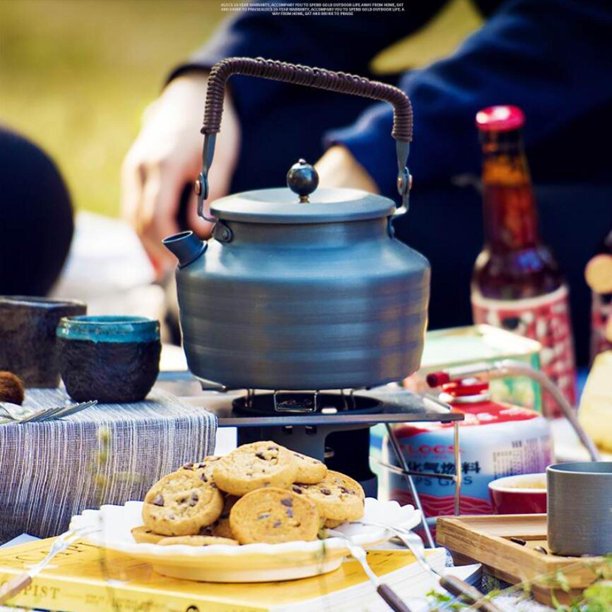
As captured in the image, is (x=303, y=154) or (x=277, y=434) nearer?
(x=277, y=434)

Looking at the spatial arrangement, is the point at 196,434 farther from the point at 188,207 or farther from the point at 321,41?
the point at 321,41

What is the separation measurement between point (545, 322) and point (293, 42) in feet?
3.18

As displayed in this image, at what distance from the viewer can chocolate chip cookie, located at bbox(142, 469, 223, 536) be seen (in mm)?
1367

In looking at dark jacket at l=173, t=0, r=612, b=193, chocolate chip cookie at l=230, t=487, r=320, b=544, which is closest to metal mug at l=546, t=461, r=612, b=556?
chocolate chip cookie at l=230, t=487, r=320, b=544

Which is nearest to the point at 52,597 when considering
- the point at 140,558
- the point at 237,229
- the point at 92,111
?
the point at 140,558

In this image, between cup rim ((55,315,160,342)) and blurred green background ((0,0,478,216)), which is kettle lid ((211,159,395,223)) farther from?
blurred green background ((0,0,478,216))

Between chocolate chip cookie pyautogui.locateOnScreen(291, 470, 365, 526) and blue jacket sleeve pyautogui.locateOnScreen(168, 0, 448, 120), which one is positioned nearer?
chocolate chip cookie pyautogui.locateOnScreen(291, 470, 365, 526)

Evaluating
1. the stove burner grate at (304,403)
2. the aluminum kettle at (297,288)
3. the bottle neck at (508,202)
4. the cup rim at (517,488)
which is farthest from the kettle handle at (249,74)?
the bottle neck at (508,202)

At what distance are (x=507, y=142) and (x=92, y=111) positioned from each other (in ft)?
3.58

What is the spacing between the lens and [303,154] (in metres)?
3.51

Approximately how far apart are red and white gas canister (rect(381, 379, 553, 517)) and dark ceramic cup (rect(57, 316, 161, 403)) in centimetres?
40

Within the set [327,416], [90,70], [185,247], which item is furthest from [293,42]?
[327,416]

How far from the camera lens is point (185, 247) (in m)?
1.76

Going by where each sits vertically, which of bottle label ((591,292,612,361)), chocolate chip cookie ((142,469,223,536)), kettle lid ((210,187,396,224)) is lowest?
bottle label ((591,292,612,361))
